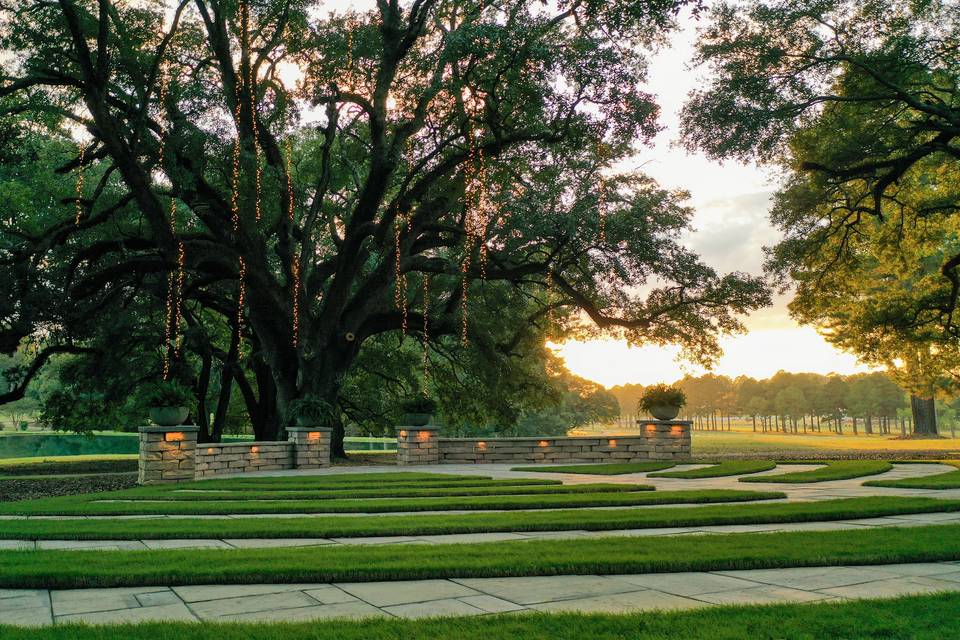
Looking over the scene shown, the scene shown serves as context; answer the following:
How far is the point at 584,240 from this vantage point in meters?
19.0

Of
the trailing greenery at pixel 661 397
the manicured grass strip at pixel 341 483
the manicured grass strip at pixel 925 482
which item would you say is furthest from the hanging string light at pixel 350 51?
the manicured grass strip at pixel 925 482

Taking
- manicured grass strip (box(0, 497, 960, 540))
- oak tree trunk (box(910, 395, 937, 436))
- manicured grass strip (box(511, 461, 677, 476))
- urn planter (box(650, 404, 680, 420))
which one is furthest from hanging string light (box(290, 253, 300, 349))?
oak tree trunk (box(910, 395, 937, 436))

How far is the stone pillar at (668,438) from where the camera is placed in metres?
19.9

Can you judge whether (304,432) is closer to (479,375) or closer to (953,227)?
(479,375)

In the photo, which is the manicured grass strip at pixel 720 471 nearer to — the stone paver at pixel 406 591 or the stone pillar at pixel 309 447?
the stone pillar at pixel 309 447

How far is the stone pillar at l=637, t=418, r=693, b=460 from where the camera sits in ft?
65.2

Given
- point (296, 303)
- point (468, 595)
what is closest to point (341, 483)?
point (468, 595)

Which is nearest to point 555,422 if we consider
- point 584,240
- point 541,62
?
point 584,240

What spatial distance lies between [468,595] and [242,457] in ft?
46.7


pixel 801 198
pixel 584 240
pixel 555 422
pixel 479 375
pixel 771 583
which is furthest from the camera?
pixel 555 422

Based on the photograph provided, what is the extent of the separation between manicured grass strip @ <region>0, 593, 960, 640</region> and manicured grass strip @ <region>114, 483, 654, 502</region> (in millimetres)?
7180

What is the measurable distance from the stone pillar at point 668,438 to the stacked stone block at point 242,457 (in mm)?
9778

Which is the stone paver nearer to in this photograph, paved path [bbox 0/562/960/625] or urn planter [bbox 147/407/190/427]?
A: paved path [bbox 0/562/960/625]

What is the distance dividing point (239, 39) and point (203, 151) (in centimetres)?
334
